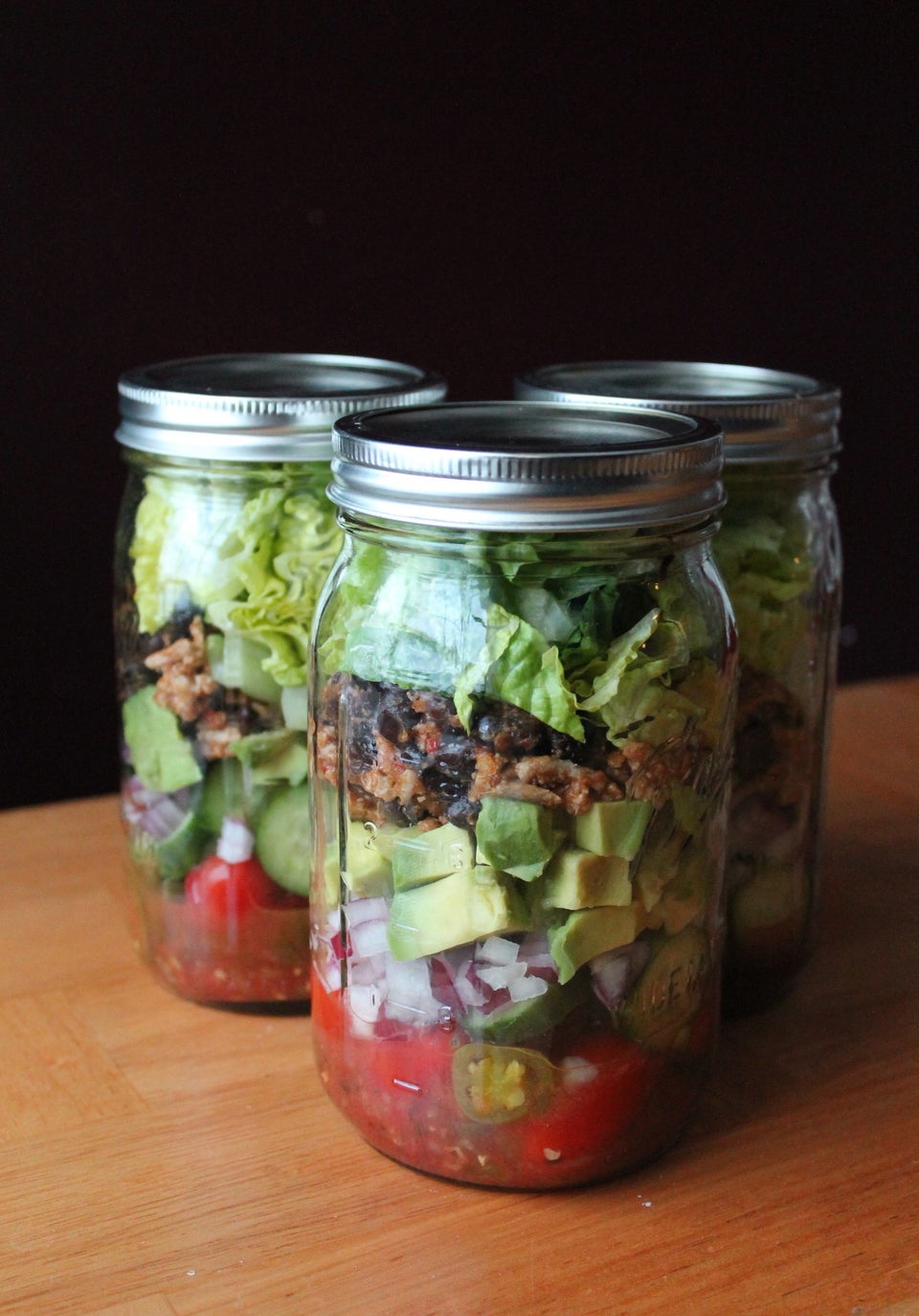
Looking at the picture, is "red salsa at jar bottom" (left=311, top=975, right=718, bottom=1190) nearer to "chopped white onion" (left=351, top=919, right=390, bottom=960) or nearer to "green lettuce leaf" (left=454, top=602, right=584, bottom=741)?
"chopped white onion" (left=351, top=919, right=390, bottom=960)

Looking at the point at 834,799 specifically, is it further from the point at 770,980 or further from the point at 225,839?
the point at 225,839

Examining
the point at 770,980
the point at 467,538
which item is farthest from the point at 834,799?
the point at 467,538

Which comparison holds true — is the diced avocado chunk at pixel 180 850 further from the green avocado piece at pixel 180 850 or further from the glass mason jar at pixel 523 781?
the glass mason jar at pixel 523 781

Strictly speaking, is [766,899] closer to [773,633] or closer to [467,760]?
[773,633]

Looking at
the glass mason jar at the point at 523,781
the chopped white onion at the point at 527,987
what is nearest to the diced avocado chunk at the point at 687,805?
the glass mason jar at the point at 523,781

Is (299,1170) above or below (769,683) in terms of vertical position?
below

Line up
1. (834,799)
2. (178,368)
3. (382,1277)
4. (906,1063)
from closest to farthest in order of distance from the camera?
(382,1277), (906,1063), (178,368), (834,799)

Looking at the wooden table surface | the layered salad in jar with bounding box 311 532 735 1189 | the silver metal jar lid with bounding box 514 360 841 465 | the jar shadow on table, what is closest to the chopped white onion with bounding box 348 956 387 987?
the layered salad in jar with bounding box 311 532 735 1189
